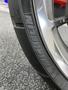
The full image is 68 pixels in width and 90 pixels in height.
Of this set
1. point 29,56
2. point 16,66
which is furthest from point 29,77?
point 29,56

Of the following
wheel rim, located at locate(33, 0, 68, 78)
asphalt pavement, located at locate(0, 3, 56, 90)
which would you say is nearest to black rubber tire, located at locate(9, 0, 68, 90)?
wheel rim, located at locate(33, 0, 68, 78)

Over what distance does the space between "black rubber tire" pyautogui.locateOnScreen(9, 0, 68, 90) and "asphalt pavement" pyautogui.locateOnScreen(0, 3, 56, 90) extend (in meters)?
0.16

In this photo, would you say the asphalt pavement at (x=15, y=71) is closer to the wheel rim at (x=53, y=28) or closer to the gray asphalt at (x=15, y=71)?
the gray asphalt at (x=15, y=71)

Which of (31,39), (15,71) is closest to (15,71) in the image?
(15,71)

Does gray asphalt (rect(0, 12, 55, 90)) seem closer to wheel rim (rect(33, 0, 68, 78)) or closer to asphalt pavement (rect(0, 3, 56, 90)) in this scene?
asphalt pavement (rect(0, 3, 56, 90))

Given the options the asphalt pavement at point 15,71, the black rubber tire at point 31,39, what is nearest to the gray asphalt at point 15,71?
the asphalt pavement at point 15,71

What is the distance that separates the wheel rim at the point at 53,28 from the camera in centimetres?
81

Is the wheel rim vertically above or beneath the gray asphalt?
above

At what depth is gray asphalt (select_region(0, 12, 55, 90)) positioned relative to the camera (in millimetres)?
1069

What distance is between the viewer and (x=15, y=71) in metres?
1.20

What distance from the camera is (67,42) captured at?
901 mm

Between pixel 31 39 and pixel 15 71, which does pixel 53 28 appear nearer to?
pixel 31 39

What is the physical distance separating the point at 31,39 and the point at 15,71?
414mm

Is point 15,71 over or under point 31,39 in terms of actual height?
under
